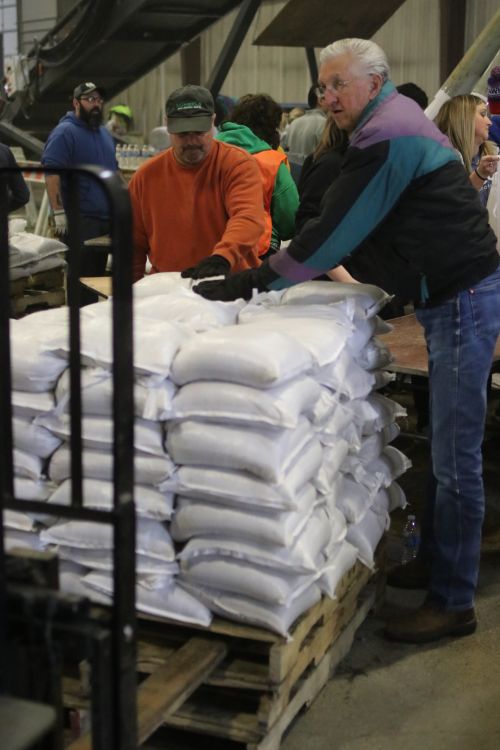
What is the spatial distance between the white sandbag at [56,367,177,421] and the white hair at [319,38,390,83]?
131 centimetres

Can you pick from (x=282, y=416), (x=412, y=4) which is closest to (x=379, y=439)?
(x=282, y=416)

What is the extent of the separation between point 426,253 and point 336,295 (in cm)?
37

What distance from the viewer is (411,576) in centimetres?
438

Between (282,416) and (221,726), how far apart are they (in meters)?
0.97

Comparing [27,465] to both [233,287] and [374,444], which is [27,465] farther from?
[374,444]

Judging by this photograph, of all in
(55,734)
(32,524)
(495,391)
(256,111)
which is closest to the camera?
(55,734)

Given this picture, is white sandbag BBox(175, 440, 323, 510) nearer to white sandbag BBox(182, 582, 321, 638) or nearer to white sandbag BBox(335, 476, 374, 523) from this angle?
white sandbag BBox(182, 582, 321, 638)

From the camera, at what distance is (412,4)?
61.3ft

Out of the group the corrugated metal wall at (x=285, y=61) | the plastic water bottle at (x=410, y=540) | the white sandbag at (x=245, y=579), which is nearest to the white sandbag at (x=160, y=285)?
the white sandbag at (x=245, y=579)

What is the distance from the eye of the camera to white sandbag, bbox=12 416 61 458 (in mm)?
3166

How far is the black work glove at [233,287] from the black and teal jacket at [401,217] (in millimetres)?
36

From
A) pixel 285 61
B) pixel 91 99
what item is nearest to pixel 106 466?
pixel 91 99

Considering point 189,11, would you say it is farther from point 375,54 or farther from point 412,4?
point 375,54

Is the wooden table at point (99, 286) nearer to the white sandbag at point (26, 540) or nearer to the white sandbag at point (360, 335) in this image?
the white sandbag at point (360, 335)
